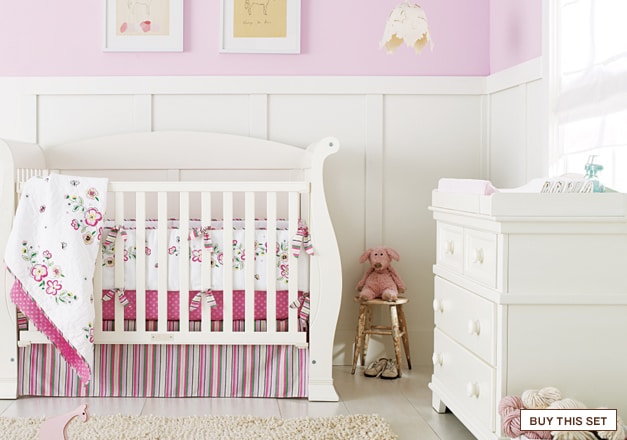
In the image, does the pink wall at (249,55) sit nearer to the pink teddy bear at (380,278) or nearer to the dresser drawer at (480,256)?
the pink teddy bear at (380,278)

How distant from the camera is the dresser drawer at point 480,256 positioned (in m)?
2.03

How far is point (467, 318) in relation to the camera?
2260mm

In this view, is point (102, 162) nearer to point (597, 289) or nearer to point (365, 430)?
point (365, 430)

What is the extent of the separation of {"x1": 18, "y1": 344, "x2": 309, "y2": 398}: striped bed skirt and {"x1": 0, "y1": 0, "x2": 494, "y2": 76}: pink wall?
3.98ft

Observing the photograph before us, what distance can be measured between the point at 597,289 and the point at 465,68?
1.71 metres

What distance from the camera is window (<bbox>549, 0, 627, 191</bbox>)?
7.55 ft

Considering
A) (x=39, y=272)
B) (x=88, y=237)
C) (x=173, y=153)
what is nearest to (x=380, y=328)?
(x=173, y=153)

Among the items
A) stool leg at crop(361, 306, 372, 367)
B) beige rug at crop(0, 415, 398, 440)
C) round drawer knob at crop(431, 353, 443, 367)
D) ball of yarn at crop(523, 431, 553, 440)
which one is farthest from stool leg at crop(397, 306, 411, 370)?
ball of yarn at crop(523, 431, 553, 440)

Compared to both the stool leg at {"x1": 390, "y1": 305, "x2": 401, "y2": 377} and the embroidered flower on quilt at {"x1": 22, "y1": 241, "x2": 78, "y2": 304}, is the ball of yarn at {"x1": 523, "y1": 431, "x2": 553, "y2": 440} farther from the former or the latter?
the embroidered flower on quilt at {"x1": 22, "y1": 241, "x2": 78, "y2": 304}

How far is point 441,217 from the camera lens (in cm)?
258

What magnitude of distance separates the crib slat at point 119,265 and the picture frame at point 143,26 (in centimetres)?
88

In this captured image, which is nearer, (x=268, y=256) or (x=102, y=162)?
(x=268, y=256)

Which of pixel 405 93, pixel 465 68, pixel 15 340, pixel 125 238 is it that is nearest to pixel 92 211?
pixel 125 238

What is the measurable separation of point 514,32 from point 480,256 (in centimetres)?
134
